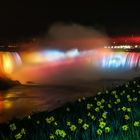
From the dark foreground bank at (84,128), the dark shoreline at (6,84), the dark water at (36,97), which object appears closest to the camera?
the dark foreground bank at (84,128)

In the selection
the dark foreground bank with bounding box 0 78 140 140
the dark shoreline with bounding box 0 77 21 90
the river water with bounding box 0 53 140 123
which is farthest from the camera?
the dark shoreline with bounding box 0 77 21 90

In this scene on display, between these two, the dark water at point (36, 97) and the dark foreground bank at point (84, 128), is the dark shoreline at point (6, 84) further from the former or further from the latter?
the dark foreground bank at point (84, 128)

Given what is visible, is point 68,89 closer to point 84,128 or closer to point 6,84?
point 6,84

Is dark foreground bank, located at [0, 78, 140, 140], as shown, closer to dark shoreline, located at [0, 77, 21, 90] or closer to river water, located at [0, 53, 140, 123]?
river water, located at [0, 53, 140, 123]

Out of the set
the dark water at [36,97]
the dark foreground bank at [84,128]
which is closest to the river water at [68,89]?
the dark water at [36,97]

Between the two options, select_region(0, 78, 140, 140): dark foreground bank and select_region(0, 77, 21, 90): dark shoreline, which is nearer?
select_region(0, 78, 140, 140): dark foreground bank

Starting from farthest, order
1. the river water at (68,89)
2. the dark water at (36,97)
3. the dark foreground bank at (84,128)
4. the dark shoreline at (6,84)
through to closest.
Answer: the dark shoreline at (6,84) → the river water at (68,89) → the dark water at (36,97) → the dark foreground bank at (84,128)

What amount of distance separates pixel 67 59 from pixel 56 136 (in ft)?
123

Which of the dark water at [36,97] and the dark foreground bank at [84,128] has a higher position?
the dark foreground bank at [84,128]

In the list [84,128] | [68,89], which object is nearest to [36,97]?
[68,89]

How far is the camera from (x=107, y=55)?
40438mm

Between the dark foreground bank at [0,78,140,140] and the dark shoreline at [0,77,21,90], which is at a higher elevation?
the dark foreground bank at [0,78,140,140]

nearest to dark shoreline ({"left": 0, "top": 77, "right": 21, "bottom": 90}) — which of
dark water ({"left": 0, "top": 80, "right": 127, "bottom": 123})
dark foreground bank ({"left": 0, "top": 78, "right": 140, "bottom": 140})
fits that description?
dark water ({"left": 0, "top": 80, "right": 127, "bottom": 123})

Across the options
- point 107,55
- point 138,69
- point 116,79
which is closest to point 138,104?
point 116,79
